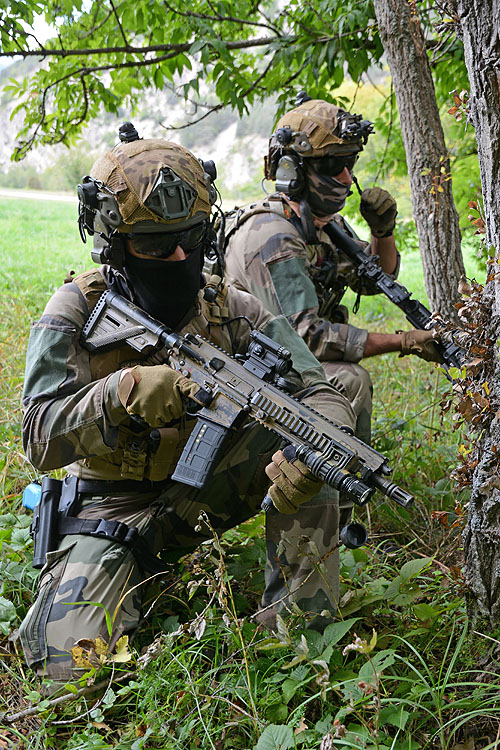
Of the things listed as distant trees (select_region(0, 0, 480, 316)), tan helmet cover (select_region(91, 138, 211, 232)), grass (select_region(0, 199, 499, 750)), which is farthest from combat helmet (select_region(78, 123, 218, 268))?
distant trees (select_region(0, 0, 480, 316))

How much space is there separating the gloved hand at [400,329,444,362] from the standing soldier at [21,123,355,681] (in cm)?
110

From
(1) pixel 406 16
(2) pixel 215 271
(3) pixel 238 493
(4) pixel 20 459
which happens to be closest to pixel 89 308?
(2) pixel 215 271

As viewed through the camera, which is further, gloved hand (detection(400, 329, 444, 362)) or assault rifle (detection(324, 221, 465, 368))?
assault rifle (detection(324, 221, 465, 368))

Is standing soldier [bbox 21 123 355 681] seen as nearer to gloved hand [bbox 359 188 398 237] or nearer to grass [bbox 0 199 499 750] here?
grass [bbox 0 199 499 750]

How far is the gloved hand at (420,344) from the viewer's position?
390cm

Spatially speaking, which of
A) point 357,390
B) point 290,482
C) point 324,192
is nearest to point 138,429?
point 290,482

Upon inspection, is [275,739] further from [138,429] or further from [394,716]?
[138,429]

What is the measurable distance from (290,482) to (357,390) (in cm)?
154

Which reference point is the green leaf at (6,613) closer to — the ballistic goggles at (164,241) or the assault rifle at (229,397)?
the assault rifle at (229,397)

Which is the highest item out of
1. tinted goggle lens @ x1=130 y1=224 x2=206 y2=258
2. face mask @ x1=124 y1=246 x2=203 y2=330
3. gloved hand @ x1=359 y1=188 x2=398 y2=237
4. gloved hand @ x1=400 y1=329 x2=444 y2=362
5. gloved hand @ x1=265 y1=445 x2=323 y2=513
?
gloved hand @ x1=359 y1=188 x2=398 y2=237

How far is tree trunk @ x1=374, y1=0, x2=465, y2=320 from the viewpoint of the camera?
3805 mm

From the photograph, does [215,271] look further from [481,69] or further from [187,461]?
[481,69]

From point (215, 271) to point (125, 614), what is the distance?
1.45 metres

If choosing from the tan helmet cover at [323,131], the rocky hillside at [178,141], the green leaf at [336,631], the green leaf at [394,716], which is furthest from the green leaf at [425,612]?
the rocky hillside at [178,141]
